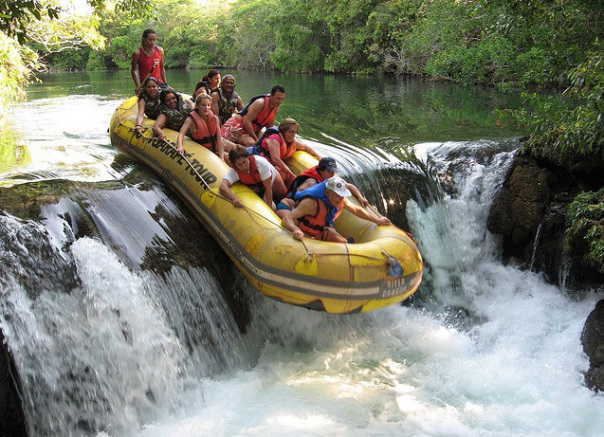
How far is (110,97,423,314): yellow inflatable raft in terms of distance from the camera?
5059mm

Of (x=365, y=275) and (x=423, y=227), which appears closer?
(x=365, y=275)

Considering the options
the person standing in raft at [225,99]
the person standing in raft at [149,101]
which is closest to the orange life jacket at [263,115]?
the person standing in raft at [225,99]

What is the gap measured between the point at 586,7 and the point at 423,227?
14.8ft

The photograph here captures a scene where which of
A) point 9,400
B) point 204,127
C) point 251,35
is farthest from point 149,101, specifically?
point 251,35

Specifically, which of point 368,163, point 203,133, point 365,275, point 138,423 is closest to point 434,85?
point 368,163

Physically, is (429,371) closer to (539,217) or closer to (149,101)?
(539,217)

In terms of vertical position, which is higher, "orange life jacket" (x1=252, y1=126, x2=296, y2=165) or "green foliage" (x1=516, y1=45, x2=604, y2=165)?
"green foliage" (x1=516, y1=45, x2=604, y2=165)

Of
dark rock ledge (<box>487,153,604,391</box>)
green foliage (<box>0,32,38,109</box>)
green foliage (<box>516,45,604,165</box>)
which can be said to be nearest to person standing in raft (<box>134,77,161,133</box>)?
green foliage (<box>0,32,38,109</box>)

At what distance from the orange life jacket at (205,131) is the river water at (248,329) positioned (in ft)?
2.33

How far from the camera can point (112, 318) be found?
15.8 ft

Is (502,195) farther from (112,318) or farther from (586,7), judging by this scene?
(112,318)

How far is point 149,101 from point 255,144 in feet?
5.17

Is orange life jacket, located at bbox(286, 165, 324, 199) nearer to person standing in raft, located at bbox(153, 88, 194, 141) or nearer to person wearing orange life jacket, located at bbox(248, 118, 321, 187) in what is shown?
person wearing orange life jacket, located at bbox(248, 118, 321, 187)

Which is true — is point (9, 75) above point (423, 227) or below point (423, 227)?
above
